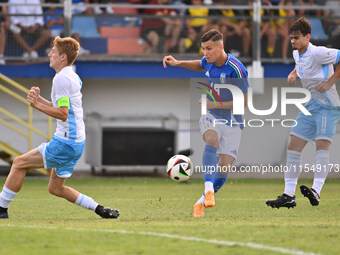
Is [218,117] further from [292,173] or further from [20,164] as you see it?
[20,164]

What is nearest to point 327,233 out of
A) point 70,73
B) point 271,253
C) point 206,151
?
point 271,253

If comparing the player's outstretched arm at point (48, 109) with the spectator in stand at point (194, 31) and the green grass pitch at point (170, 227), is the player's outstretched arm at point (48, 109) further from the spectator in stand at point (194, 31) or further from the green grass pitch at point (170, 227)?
the spectator in stand at point (194, 31)

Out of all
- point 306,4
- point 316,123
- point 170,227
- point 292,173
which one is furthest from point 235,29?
→ point 170,227

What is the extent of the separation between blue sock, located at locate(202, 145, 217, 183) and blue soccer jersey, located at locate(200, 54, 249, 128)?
411mm

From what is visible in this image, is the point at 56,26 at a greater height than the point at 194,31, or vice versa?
the point at 56,26

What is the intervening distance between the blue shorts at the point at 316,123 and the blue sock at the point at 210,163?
5.26 feet

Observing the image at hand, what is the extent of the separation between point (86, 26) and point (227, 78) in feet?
35.6

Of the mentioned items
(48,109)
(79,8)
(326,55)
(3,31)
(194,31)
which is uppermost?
(326,55)

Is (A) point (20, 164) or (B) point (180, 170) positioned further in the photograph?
(B) point (180, 170)

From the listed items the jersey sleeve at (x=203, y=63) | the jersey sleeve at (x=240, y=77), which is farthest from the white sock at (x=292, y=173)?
the jersey sleeve at (x=203, y=63)

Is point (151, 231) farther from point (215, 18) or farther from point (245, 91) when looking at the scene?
point (215, 18)

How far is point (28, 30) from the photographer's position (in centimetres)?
1978

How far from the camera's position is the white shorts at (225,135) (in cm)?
983

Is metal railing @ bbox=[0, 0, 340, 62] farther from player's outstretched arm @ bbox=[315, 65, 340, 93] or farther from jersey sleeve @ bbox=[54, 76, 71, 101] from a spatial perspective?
jersey sleeve @ bbox=[54, 76, 71, 101]
